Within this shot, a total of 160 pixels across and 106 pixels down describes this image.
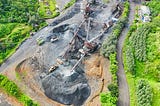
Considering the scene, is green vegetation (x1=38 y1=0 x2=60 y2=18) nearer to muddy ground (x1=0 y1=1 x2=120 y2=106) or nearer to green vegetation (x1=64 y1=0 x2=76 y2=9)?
green vegetation (x1=64 y1=0 x2=76 y2=9)

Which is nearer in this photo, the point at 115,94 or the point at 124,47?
the point at 115,94

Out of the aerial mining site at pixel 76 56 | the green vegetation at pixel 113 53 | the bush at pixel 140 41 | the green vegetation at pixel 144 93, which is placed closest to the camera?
the green vegetation at pixel 144 93

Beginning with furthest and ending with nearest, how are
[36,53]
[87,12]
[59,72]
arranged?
[87,12]
[36,53]
[59,72]

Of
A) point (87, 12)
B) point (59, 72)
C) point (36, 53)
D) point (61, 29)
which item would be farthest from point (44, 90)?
point (87, 12)

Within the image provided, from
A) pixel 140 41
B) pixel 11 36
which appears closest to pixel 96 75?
pixel 140 41

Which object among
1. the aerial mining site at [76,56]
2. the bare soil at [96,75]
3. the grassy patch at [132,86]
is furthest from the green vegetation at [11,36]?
the grassy patch at [132,86]

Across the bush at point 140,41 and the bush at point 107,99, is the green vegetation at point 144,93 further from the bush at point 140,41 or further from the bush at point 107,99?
the bush at point 140,41

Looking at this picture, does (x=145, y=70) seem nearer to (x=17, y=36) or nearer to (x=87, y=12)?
(x=87, y=12)

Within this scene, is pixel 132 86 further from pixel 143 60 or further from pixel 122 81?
pixel 143 60
